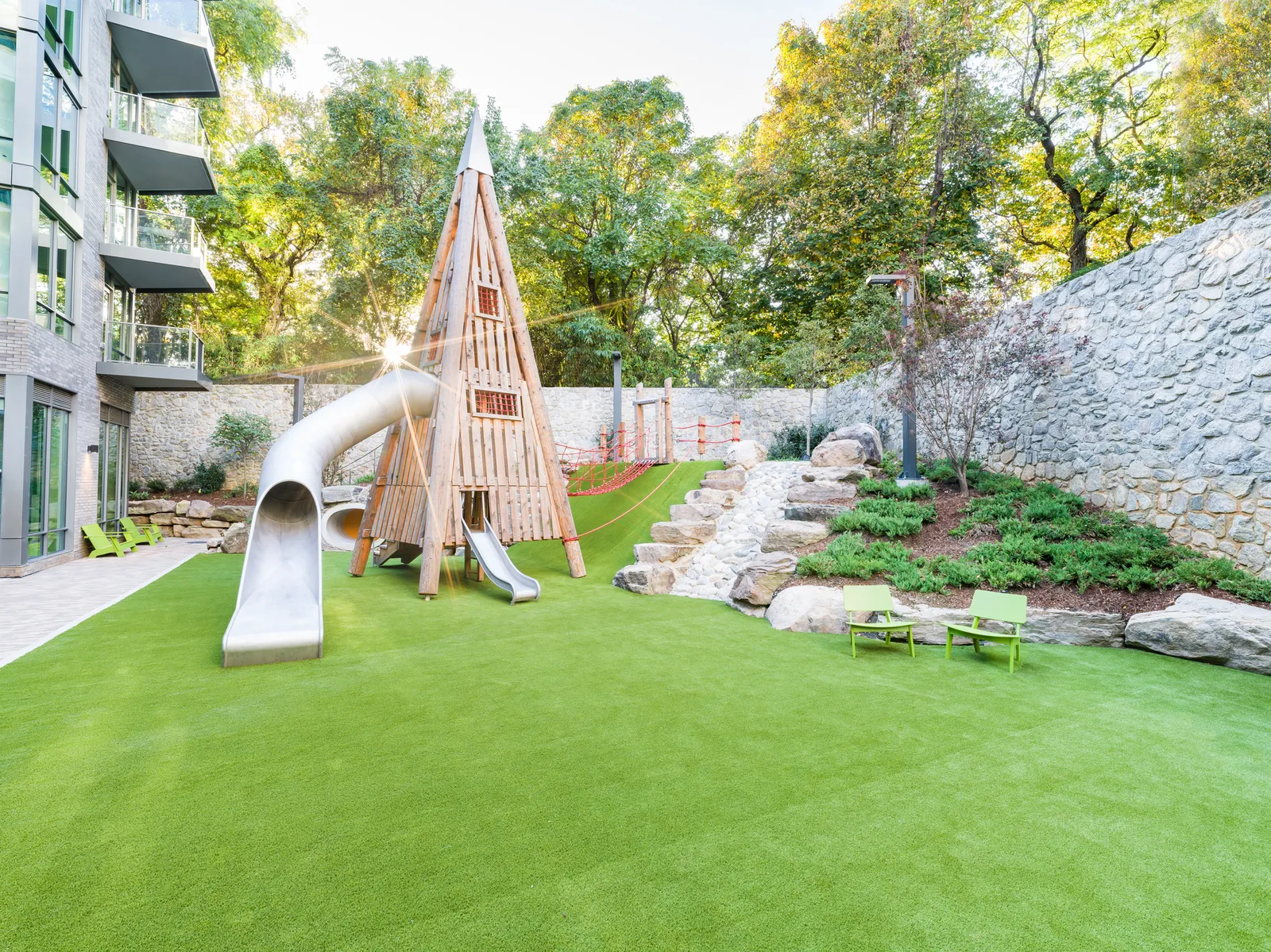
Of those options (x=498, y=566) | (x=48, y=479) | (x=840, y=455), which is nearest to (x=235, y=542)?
(x=48, y=479)

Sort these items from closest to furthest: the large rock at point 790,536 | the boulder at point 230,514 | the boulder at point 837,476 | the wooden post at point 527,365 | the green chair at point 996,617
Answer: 1. the green chair at point 996,617
2. the large rock at point 790,536
3. the wooden post at point 527,365
4. the boulder at point 837,476
5. the boulder at point 230,514

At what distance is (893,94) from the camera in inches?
727

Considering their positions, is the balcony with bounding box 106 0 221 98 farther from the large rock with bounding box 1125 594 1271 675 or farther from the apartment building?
the large rock with bounding box 1125 594 1271 675

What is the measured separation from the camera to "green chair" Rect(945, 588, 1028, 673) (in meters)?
5.04

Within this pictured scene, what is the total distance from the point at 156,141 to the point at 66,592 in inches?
379

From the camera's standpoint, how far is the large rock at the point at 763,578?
700 centimetres

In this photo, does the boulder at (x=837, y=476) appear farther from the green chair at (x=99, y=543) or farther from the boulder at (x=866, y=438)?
the green chair at (x=99, y=543)

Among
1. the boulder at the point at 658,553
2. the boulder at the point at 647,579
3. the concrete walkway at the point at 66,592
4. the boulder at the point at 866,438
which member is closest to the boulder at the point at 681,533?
the boulder at the point at 658,553

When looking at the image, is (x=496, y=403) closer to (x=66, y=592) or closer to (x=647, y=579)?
(x=647, y=579)

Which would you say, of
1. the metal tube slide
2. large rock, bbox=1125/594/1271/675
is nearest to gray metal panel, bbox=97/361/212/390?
the metal tube slide

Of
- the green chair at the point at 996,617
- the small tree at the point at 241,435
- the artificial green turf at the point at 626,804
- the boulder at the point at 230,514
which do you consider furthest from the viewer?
the small tree at the point at 241,435

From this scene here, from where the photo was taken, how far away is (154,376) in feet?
41.1

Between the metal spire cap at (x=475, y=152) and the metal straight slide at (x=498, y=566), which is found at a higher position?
the metal spire cap at (x=475, y=152)

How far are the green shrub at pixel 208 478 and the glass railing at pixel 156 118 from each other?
7991 millimetres
